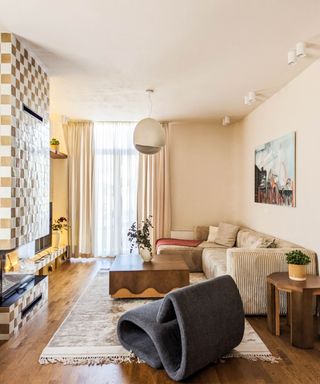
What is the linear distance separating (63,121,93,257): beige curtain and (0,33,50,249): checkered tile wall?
2.38m

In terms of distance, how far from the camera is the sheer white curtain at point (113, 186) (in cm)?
609

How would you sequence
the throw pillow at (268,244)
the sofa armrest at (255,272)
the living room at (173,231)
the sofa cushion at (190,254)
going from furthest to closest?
the sofa cushion at (190,254)
the throw pillow at (268,244)
the sofa armrest at (255,272)
the living room at (173,231)

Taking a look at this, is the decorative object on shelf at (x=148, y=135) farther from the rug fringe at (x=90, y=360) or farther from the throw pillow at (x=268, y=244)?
the rug fringe at (x=90, y=360)

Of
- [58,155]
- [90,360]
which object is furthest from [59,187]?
[90,360]

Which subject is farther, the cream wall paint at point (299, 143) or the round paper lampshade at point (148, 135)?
the round paper lampshade at point (148, 135)

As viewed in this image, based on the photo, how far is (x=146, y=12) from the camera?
8.09 feet

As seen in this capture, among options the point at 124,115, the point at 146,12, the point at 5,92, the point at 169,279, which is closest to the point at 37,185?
the point at 5,92

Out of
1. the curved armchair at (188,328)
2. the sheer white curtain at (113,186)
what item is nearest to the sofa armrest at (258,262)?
the curved armchair at (188,328)

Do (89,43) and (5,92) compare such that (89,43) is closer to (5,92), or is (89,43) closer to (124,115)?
(5,92)

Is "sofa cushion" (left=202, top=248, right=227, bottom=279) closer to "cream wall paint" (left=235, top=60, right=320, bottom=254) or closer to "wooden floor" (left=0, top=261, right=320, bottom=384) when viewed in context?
"cream wall paint" (left=235, top=60, right=320, bottom=254)

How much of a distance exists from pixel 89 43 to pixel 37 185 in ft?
5.16

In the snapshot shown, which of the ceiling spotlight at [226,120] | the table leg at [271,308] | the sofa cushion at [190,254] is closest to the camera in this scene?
the table leg at [271,308]

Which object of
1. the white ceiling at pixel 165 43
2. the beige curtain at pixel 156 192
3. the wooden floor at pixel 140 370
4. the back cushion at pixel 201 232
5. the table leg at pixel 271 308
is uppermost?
the white ceiling at pixel 165 43

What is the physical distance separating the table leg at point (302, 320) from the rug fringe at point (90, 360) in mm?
1321
